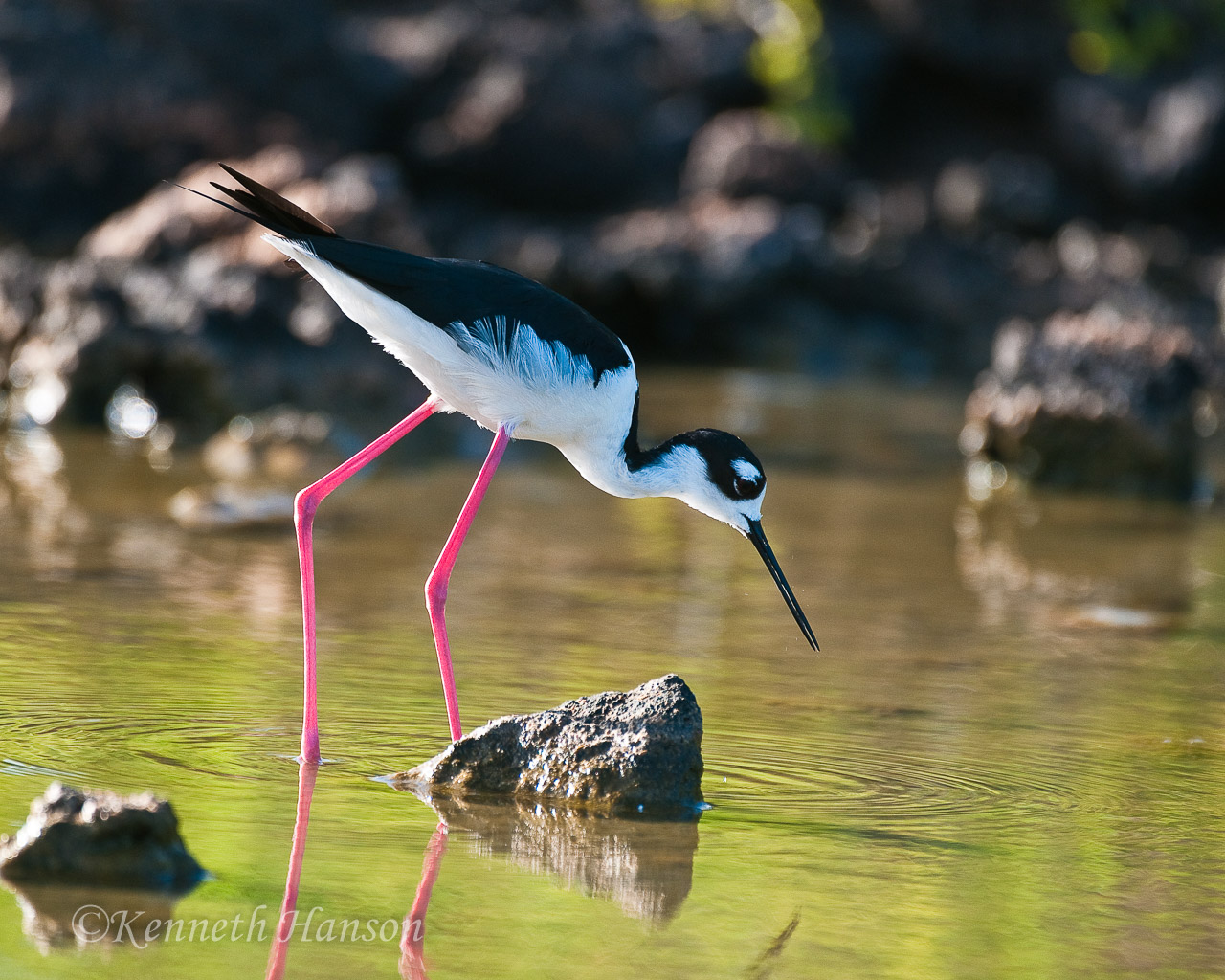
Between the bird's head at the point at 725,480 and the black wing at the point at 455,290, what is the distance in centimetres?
35

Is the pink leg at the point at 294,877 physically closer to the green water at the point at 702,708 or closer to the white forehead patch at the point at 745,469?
the green water at the point at 702,708

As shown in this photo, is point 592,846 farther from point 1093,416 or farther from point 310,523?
point 1093,416

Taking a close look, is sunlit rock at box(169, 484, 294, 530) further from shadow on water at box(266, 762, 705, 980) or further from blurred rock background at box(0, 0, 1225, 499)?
blurred rock background at box(0, 0, 1225, 499)

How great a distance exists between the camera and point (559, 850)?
146 inches

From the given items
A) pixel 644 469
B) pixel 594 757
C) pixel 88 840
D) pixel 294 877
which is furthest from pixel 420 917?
pixel 644 469

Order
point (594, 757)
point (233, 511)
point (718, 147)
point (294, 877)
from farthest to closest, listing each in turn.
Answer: point (718, 147), point (233, 511), point (594, 757), point (294, 877)

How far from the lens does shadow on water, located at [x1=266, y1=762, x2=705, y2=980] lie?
336 cm

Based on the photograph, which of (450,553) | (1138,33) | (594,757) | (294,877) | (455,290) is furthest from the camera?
(1138,33)

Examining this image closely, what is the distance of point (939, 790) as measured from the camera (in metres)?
4.30

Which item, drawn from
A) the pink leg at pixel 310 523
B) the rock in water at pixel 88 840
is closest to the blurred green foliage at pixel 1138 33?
the pink leg at pixel 310 523

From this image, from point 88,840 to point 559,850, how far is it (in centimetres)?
103

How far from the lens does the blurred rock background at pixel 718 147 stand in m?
15.2

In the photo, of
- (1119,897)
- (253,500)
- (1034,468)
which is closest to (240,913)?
(1119,897)

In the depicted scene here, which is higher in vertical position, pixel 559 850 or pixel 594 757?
pixel 594 757
